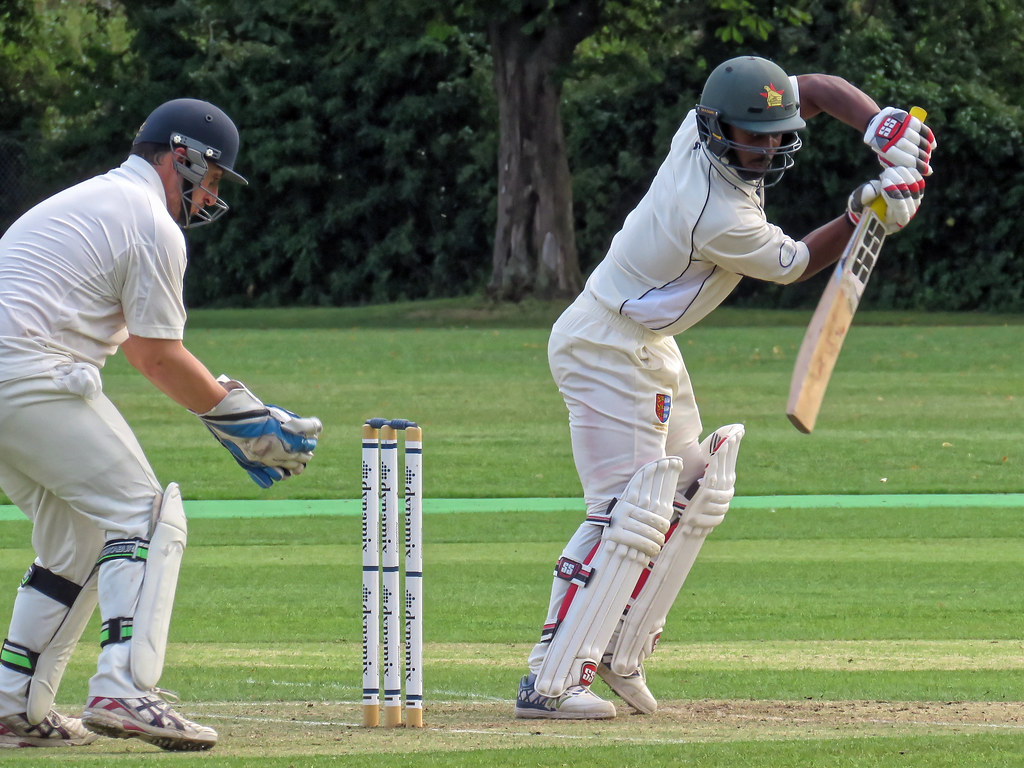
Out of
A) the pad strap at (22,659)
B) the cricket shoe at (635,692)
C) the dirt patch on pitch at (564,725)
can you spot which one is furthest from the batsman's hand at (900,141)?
the pad strap at (22,659)

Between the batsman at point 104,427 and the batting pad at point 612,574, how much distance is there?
103 cm

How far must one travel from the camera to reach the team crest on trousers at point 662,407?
5.27m

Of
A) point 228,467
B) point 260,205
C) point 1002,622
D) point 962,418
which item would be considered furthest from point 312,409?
point 260,205

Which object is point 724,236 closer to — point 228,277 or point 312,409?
point 312,409

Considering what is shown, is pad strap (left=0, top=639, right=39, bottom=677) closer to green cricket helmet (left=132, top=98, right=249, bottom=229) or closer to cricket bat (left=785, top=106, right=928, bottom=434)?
green cricket helmet (left=132, top=98, right=249, bottom=229)

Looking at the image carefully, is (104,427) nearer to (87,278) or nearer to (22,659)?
(87,278)

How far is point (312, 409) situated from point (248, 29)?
19.9 m

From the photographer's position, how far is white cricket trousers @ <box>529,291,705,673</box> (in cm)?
523

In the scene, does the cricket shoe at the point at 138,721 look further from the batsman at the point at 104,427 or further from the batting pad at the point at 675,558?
the batting pad at the point at 675,558

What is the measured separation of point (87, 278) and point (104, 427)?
410mm

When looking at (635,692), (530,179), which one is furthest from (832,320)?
(530,179)

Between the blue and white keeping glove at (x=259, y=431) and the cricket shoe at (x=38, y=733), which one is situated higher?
the blue and white keeping glove at (x=259, y=431)

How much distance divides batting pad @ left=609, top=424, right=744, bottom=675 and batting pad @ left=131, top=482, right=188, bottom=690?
1520 millimetres

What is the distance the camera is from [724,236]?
5.04 meters
